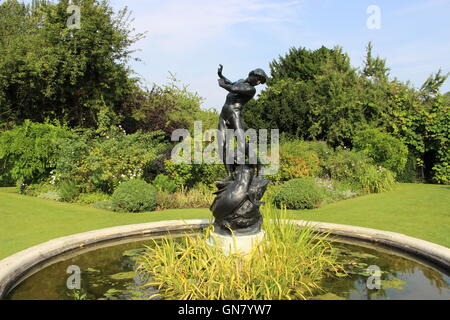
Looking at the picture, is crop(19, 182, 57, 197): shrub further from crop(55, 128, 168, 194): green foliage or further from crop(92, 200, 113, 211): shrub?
crop(92, 200, 113, 211): shrub

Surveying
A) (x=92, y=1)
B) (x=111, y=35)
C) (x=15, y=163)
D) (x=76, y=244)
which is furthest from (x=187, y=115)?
(x=76, y=244)

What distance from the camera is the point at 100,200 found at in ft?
34.8

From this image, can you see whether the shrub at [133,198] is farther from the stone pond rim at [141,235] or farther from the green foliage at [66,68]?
the green foliage at [66,68]

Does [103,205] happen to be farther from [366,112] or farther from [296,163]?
[366,112]

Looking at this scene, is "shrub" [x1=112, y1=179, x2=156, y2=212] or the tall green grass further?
"shrub" [x1=112, y1=179, x2=156, y2=212]

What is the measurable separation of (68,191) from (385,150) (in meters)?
10.9

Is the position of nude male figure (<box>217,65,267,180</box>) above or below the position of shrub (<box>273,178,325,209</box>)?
above

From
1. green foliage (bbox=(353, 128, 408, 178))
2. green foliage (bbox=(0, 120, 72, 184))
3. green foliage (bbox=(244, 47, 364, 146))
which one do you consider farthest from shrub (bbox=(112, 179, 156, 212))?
green foliage (bbox=(244, 47, 364, 146))

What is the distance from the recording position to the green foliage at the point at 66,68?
→ 13.7 m

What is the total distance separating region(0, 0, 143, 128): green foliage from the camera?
44.9 ft

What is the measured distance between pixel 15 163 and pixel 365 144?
490 inches

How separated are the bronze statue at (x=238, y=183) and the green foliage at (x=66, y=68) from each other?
10.5m

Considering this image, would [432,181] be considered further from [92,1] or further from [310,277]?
[92,1]

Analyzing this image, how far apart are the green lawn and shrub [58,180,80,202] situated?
71 centimetres
